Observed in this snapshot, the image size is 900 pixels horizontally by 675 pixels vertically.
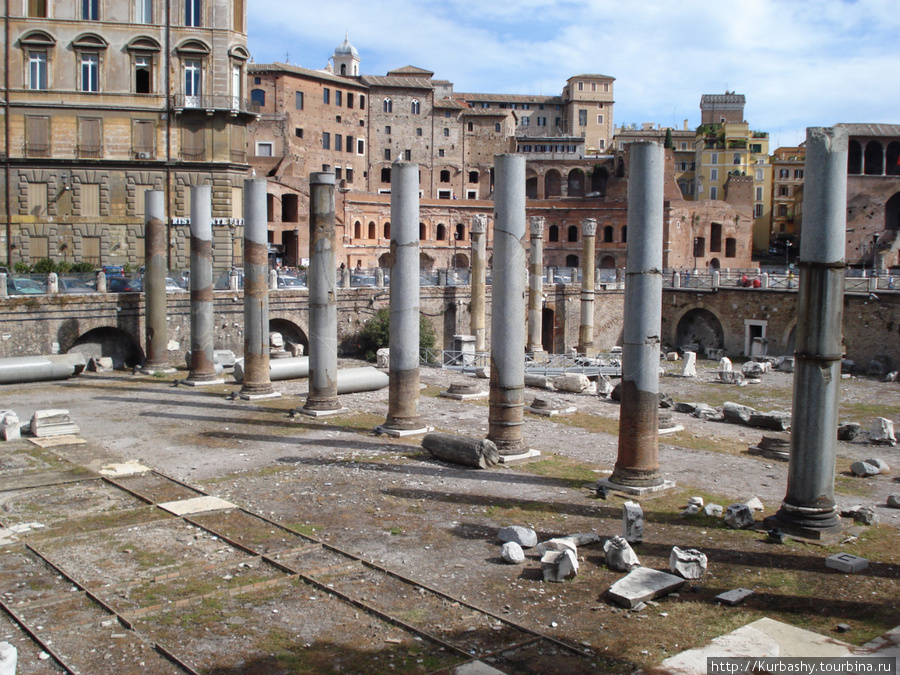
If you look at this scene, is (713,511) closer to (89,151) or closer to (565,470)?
(565,470)

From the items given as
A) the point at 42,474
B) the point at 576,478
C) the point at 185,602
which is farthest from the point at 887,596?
the point at 42,474

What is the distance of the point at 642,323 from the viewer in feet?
34.6

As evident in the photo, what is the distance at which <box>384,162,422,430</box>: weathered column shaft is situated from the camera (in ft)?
45.3

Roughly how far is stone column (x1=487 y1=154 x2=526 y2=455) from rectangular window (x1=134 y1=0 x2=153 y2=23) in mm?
20779

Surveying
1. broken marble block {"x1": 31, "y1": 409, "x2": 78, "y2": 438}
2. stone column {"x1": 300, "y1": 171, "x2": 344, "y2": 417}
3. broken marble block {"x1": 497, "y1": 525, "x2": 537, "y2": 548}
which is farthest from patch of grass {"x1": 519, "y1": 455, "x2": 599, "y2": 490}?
broken marble block {"x1": 31, "y1": 409, "x2": 78, "y2": 438}

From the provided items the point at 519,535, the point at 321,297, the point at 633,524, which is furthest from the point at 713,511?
the point at 321,297

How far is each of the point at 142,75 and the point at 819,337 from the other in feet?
84.2

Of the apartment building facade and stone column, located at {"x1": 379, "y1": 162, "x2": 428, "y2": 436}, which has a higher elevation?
the apartment building facade

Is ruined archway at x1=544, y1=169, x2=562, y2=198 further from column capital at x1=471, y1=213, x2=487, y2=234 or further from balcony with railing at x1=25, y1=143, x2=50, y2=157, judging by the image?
balcony with railing at x1=25, y1=143, x2=50, y2=157

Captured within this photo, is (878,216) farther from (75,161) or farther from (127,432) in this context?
(127,432)

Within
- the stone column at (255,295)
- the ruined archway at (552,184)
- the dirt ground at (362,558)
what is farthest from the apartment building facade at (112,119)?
the ruined archway at (552,184)

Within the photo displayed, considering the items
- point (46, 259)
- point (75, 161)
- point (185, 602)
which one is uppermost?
point (75, 161)

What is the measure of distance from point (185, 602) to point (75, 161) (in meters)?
24.4

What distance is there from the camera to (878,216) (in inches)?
1832
